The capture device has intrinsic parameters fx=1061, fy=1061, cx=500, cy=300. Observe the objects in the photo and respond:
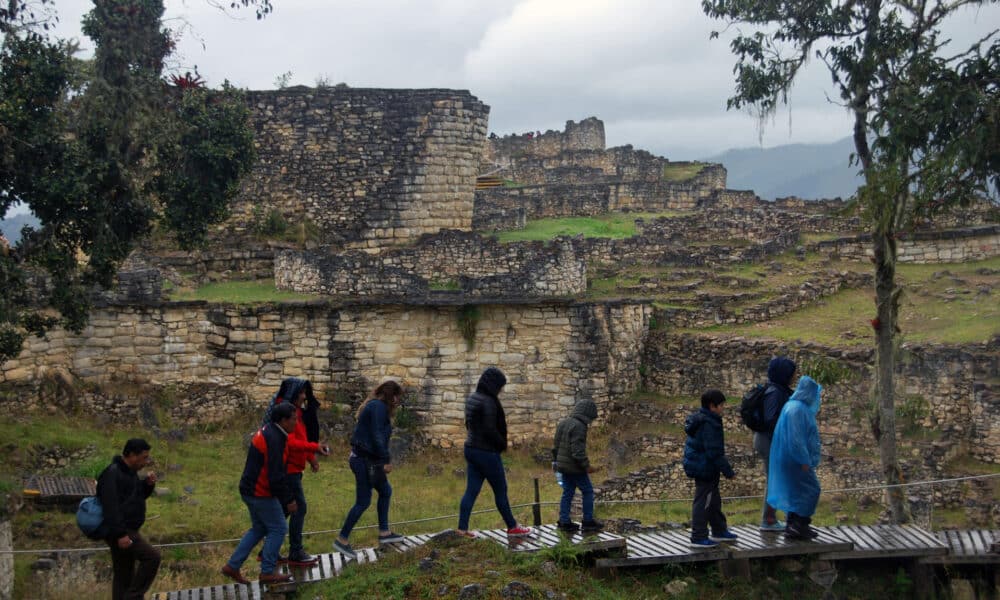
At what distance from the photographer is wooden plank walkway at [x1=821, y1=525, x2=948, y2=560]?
10.6 m

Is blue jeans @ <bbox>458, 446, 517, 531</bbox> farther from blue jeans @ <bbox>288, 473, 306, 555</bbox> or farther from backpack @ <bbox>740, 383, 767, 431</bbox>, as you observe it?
backpack @ <bbox>740, 383, 767, 431</bbox>

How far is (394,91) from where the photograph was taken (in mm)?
21922

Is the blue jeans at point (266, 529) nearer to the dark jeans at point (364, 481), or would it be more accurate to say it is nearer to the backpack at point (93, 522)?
the dark jeans at point (364, 481)

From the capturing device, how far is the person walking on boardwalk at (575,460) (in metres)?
10.7

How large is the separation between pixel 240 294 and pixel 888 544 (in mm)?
12423

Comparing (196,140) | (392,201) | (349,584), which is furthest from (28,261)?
(392,201)

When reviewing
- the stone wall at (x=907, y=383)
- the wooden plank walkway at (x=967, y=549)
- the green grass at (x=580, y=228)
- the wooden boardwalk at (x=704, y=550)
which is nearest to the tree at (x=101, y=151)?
the wooden boardwalk at (x=704, y=550)

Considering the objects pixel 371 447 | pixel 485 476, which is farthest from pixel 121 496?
pixel 485 476

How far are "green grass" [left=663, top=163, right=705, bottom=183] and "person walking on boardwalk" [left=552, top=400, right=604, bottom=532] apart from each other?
80.4ft

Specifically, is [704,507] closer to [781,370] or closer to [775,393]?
[775,393]

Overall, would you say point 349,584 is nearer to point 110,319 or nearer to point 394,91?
point 110,319

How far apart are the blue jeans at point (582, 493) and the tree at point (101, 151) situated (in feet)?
21.9

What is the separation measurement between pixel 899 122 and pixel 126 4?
10.3 m

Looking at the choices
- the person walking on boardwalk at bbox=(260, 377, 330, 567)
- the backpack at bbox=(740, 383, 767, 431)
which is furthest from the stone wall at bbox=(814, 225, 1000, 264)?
the person walking on boardwalk at bbox=(260, 377, 330, 567)
